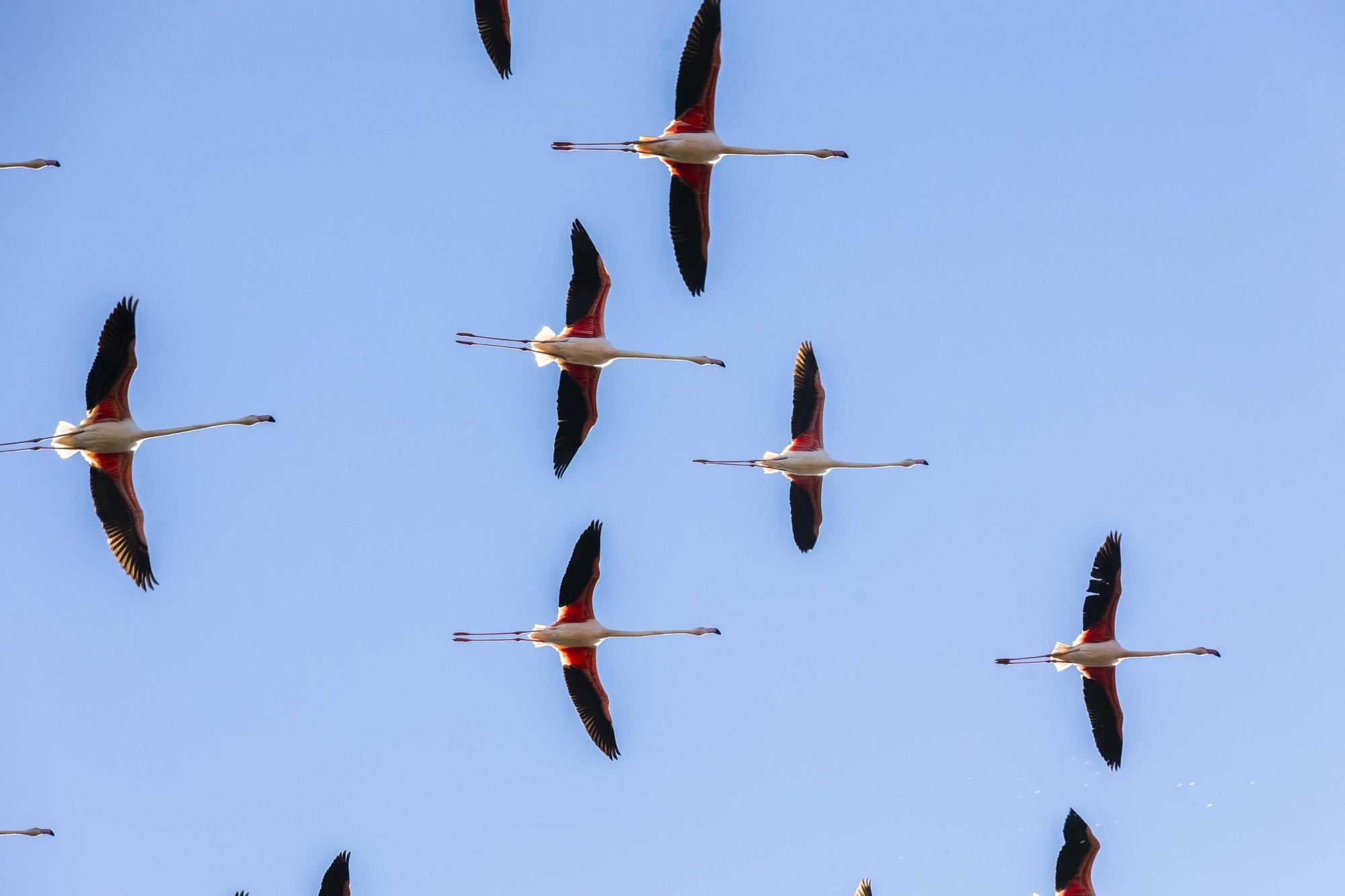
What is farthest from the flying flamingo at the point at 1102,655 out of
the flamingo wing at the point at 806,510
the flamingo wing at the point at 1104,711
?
the flamingo wing at the point at 806,510

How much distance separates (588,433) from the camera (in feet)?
88.1

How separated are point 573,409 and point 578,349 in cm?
89

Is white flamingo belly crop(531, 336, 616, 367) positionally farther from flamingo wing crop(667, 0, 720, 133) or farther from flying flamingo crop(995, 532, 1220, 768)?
flying flamingo crop(995, 532, 1220, 768)

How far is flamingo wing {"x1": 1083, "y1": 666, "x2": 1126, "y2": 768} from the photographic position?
28.4 m

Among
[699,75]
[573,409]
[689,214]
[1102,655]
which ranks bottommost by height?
[1102,655]

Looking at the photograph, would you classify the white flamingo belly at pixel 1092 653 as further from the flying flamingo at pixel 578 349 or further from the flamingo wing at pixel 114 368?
the flamingo wing at pixel 114 368

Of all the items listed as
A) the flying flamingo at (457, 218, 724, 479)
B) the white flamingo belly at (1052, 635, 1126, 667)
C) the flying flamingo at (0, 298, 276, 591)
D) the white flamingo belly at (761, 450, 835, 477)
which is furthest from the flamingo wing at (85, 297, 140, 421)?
the white flamingo belly at (1052, 635, 1126, 667)

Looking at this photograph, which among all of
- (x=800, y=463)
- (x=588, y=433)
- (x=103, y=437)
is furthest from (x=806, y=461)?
(x=103, y=437)

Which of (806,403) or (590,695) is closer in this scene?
(590,695)

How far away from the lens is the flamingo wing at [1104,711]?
2842 cm

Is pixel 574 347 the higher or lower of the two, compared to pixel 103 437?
higher

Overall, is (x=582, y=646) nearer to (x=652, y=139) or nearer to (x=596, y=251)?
(x=596, y=251)

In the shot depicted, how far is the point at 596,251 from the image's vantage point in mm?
26719

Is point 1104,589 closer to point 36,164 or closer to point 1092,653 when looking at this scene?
point 1092,653
